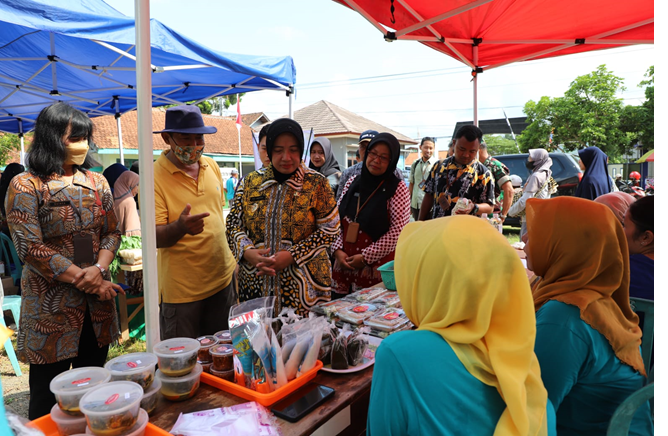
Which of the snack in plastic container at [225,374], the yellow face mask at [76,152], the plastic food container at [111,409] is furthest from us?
the yellow face mask at [76,152]

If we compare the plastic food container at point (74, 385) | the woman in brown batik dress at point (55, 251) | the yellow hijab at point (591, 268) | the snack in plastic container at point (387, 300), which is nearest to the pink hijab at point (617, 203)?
the yellow hijab at point (591, 268)

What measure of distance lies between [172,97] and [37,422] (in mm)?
6535

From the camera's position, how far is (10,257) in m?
4.61

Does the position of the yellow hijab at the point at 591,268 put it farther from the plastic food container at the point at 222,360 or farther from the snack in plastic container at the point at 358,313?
the plastic food container at the point at 222,360

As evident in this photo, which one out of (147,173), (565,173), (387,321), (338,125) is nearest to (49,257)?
(147,173)

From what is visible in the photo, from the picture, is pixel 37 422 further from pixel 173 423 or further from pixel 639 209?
pixel 639 209

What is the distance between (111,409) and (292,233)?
4.07 feet

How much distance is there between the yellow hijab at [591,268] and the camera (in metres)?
1.35

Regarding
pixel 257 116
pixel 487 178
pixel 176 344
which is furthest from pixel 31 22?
pixel 257 116

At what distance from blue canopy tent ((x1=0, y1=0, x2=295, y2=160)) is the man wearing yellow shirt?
1.61 meters

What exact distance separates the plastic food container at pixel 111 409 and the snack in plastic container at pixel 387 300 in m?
1.25

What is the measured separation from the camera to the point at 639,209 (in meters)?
1.96

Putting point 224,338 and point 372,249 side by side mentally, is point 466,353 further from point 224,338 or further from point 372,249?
point 372,249

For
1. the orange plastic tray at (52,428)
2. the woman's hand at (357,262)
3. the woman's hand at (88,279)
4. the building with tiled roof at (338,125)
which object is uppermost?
the building with tiled roof at (338,125)
